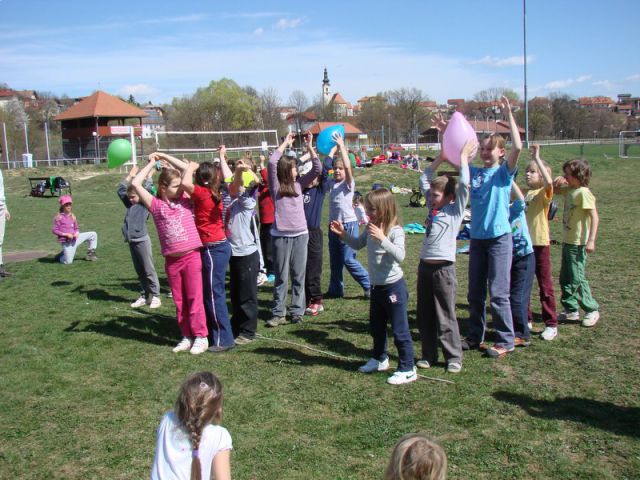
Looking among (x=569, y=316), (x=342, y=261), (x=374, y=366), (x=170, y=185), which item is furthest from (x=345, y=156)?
(x=569, y=316)

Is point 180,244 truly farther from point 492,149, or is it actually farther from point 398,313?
point 492,149

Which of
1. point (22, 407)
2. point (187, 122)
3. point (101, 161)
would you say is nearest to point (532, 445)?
point (22, 407)

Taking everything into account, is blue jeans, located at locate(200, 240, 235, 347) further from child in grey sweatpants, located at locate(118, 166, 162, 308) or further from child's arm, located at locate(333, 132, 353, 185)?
child in grey sweatpants, located at locate(118, 166, 162, 308)

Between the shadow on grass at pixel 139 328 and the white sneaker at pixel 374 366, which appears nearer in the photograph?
the white sneaker at pixel 374 366

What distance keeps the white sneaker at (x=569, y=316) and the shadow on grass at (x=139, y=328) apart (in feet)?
15.1

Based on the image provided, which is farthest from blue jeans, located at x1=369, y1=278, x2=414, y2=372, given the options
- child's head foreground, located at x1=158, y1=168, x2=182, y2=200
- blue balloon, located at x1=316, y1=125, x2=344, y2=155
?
blue balloon, located at x1=316, y1=125, x2=344, y2=155

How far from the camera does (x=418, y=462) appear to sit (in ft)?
7.19

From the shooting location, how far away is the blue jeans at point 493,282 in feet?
17.9

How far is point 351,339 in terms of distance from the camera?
6.33 m

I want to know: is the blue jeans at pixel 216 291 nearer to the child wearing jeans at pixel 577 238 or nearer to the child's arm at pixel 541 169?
the child's arm at pixel 541 169

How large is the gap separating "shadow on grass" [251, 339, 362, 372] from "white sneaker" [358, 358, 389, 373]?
0.14m

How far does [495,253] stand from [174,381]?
131 inches

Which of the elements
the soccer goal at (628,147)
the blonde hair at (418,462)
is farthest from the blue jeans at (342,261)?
the soccer goal at (628,147)

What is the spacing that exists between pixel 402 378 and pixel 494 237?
5.34 ft
